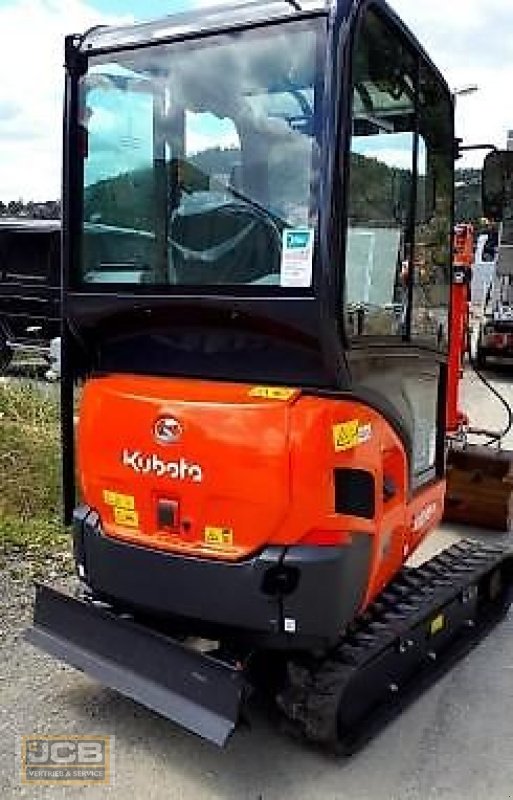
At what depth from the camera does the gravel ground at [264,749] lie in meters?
3.10

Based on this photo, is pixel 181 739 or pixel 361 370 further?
pixel 181 739

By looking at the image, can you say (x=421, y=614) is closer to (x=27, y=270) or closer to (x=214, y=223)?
(x=214, y=223)

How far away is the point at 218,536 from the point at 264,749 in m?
0.86

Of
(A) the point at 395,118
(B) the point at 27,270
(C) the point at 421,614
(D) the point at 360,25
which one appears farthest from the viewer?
(B) the point at 27,270

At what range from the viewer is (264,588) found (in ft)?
9.82

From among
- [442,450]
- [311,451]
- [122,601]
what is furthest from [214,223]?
[442,450]

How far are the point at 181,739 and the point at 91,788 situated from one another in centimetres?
40

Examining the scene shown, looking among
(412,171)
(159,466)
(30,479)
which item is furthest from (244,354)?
(30,479)

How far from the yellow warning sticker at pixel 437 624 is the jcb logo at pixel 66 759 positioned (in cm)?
137

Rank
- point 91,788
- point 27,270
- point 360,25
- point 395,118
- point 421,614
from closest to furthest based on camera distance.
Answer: point 360,25
point 91,788
point 395,118
point 421,614
point 27,270

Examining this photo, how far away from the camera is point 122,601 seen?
3.34 metres

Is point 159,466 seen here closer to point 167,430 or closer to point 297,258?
point 167,430

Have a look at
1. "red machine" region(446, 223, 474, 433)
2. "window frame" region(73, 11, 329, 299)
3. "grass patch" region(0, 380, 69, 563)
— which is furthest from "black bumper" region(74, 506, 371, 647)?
"red machine" region(446, 223, 474, 433)

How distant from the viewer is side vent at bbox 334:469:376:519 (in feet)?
9.89
